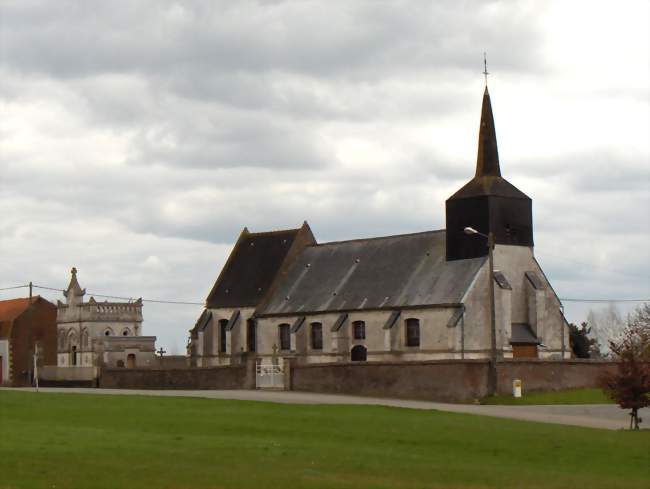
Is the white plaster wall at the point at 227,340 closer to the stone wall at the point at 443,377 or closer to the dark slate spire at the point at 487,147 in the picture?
the dark slate spire at the point at 487,147

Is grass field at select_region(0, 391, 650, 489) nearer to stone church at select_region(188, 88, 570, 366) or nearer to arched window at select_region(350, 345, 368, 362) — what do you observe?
stone church at select_region(188, 88, 570, 366)

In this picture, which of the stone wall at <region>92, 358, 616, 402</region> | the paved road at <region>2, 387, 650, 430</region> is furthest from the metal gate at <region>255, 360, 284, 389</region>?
the paved road at <region>2, 387, 650, 430</region>

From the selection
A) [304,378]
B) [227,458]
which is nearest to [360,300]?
[304,378]

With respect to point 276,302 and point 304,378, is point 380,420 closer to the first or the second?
point 304,378

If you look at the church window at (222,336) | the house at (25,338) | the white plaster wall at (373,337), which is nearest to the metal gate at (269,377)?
the white plaster wall at (373,337)

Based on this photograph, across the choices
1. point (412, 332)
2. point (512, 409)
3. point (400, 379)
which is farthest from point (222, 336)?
point (512, 409)

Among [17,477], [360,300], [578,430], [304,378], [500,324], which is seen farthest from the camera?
[360,300]

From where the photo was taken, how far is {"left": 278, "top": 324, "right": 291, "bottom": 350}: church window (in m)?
76.9

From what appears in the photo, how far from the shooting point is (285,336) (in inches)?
3051

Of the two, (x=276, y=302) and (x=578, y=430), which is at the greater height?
(x=276, y=302)

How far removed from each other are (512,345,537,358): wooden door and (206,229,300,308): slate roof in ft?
65.1

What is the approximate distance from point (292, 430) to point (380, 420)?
3.60 m

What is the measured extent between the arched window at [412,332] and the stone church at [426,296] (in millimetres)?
57

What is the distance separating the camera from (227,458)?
27531 mm
